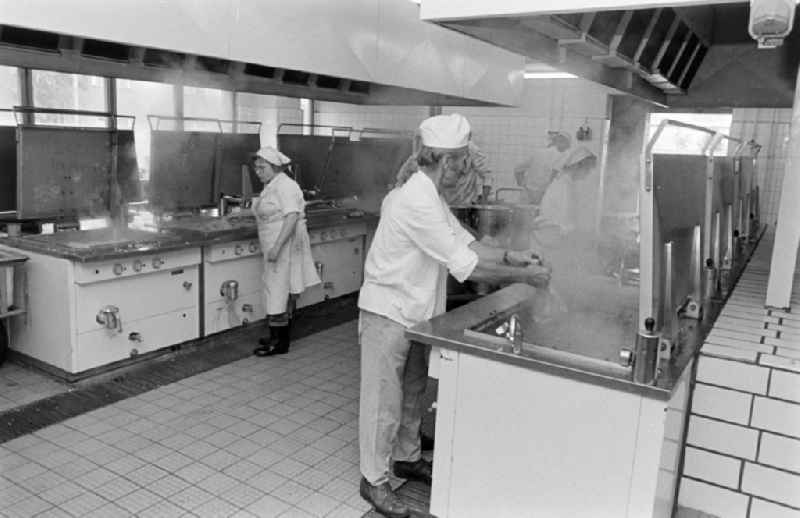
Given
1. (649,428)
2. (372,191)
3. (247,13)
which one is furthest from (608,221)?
(649,428)

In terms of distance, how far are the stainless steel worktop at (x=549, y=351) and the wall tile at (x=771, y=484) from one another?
350mm

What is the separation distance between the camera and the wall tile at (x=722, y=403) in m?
1.67

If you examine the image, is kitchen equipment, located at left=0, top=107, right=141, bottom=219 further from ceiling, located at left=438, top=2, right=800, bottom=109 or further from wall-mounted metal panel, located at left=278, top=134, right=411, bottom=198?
ceiling, located at left=438, top=2, right=800, bottom=109

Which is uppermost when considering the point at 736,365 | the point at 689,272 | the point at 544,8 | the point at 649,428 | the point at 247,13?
the point at 247,13

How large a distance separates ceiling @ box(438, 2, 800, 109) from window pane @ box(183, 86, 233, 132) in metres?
4.80

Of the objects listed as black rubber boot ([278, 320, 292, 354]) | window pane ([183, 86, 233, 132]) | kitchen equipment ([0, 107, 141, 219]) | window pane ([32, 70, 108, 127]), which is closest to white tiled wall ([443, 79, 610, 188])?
window pane ([183, 86, 233, 132])

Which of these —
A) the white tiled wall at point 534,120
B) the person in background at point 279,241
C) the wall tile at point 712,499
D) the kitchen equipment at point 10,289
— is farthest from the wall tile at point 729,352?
the white tiled wall at point 534,120

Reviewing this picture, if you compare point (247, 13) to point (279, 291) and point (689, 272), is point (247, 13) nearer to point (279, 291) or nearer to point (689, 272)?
point (279, 291)

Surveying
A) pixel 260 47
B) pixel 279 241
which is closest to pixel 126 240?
pixel 279 241

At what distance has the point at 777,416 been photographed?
1.62 meters

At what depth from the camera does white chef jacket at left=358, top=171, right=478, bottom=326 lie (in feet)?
7.00

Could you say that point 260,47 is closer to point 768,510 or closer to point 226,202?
point 226,202

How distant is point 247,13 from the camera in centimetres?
340

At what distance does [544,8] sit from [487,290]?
10.9ft
